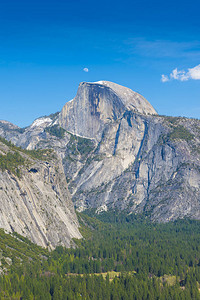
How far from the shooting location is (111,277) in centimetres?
19512

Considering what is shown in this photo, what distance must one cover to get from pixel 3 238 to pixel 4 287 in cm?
4068

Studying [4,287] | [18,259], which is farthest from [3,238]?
[4,287]

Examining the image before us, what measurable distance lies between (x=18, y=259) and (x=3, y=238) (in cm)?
1329

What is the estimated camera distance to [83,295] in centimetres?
16238

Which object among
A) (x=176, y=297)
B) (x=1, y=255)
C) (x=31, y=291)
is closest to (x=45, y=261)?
(x=1, y=255)

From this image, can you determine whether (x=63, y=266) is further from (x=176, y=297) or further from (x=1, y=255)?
(x=176, y=297)

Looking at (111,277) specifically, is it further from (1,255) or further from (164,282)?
(1,255)

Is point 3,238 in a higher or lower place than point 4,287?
higher

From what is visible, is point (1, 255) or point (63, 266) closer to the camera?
point (1, 255)

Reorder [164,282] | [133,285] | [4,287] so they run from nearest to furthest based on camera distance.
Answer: [4,287], [133,285], [164,282]

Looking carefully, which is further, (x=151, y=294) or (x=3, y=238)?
(x=3, y=238)

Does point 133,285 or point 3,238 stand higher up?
point 3,238

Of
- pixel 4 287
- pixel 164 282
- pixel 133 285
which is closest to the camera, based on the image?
pixel 4 287

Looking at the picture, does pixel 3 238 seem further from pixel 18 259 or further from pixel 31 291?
pixel 31 291
